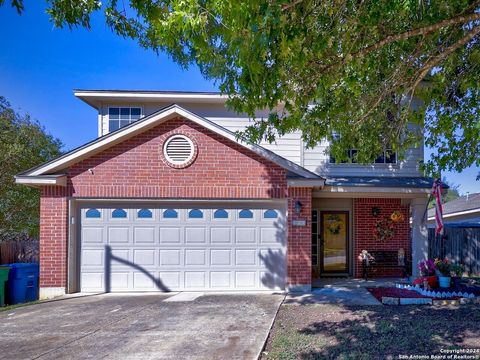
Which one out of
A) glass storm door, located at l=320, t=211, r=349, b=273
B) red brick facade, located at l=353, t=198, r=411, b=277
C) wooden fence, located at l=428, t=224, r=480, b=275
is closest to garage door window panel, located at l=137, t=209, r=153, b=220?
glass storm door, located at l=320, t=211, r=349, b=273

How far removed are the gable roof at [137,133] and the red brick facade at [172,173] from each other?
0.15 meters

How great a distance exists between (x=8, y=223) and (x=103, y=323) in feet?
29.4

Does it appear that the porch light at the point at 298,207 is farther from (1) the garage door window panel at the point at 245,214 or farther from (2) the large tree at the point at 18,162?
(2) the large tree at the point at 18,162

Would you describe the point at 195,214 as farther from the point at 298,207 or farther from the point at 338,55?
the point at 338,55

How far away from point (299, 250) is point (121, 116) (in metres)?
8.03

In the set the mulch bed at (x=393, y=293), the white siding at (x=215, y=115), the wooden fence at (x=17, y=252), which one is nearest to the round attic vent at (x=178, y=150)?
the white siding at (x=215, y=115)

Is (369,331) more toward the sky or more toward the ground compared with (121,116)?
more toward the ground

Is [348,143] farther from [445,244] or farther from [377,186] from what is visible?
[445,244]

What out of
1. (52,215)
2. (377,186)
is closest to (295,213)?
(377,186)

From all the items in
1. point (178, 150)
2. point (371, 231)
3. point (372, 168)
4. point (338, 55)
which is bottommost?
point (371, 231)

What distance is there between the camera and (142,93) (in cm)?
1153

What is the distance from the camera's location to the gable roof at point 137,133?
852 centimetres

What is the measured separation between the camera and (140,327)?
19.9ft

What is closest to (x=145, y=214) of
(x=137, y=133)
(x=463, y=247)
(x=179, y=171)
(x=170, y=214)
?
(x=170, y=214)
